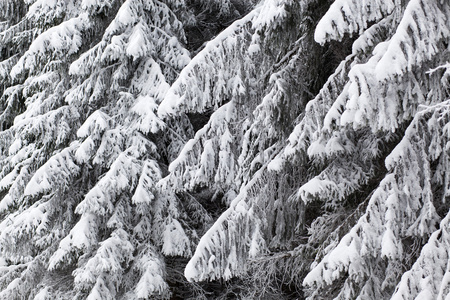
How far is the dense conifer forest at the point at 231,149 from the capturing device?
13.5 feet

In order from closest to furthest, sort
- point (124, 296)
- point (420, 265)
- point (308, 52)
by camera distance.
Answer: point (420, 265) < point (308, 52) < point (124, 296)

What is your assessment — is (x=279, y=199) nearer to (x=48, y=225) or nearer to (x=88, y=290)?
(x=88, y=290)

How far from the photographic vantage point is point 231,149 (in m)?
6.36

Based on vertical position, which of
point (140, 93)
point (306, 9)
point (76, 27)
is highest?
point (76, 27)

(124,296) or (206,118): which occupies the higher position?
(206,118)

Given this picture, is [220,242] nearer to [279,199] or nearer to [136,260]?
[279,199]

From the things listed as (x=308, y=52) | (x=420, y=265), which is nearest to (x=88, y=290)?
(x=308, y=52)

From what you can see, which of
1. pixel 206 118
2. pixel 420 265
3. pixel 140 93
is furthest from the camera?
pixel 206 118

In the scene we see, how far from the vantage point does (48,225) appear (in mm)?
8133

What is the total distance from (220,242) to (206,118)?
161 inches

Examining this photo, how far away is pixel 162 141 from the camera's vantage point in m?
8.30

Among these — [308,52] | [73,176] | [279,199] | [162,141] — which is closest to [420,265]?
[279,199]

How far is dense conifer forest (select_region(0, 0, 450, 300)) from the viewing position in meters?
4.11

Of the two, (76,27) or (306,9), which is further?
(76,27)
